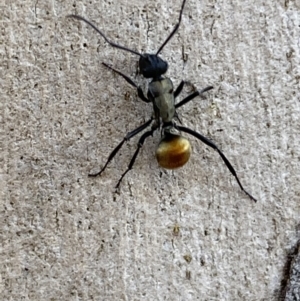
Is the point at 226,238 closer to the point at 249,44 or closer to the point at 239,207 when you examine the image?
the point at 239,207

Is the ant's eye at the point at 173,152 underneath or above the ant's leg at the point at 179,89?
underneath

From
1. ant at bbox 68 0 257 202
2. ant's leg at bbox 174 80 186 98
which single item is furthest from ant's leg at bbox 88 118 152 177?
ant's leg at bbox 174 80 186 98

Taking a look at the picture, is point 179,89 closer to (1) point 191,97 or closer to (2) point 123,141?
(1) point 191,97

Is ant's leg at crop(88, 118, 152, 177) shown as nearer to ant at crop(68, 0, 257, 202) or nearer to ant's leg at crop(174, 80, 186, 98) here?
ant at crop(68, 0, 257, 202)

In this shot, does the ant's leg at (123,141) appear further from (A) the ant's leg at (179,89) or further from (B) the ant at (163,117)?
(A) the ant's leg at (179,89)

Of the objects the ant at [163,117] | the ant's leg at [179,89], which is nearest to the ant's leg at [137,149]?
the ant at [163,117]

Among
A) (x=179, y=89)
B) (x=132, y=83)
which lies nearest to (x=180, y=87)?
A: (x=179, y=89)

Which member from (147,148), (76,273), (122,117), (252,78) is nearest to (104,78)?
(122,117)
